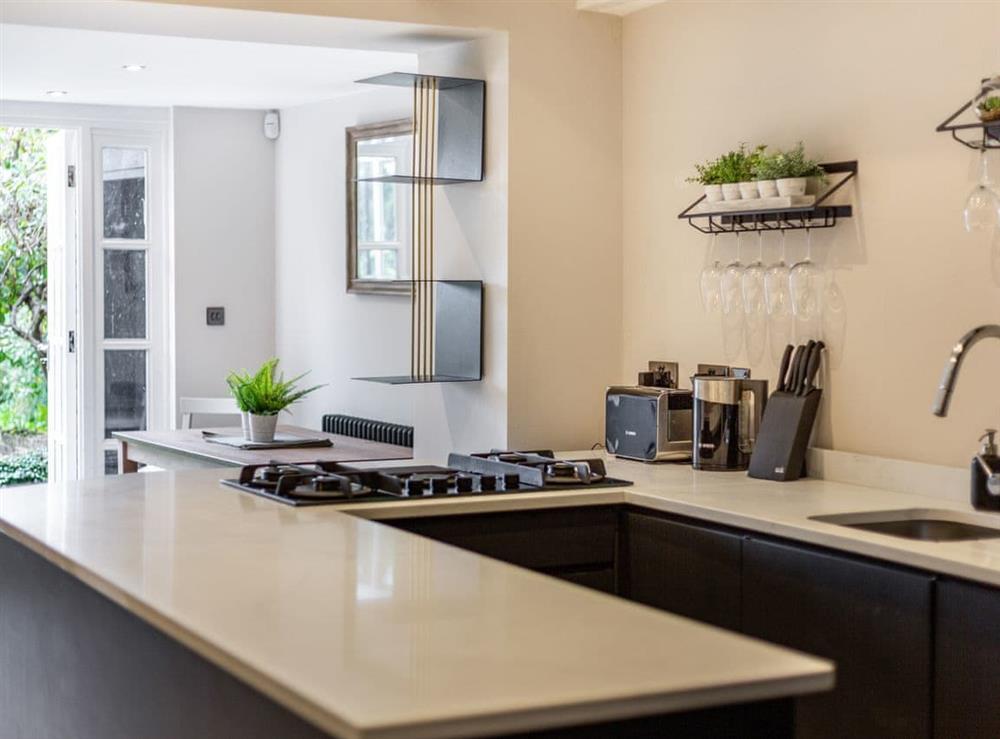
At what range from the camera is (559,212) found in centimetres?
418

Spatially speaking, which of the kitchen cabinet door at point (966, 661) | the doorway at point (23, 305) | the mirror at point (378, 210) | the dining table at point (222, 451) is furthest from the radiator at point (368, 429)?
the kitchen cabinet door at point (966, 661)

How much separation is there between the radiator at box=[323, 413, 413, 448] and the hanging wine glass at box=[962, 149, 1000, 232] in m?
3.35

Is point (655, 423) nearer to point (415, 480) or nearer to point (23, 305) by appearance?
point (415, 480)

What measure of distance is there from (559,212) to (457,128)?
0.42m

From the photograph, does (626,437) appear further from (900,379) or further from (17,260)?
(17,260)

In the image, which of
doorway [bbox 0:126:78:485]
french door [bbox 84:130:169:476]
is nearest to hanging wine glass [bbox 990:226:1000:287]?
french door [bbox 84:130:169:476]

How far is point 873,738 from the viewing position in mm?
2656

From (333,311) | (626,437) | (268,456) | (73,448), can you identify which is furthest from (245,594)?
(73,448)

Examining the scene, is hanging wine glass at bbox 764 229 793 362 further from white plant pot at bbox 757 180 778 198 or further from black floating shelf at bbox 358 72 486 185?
black floating shelf at bbox 358 72 486 185

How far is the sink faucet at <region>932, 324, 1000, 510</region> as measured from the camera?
2.89 m

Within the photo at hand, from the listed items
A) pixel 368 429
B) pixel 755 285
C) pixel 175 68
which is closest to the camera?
pixel 755 285

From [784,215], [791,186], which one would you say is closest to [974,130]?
[791,186]

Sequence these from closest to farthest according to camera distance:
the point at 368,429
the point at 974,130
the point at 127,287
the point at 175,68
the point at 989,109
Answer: the point at 989,109
the point at 974,130
the point at 175,68
the point at 368,429
the point at 127,287

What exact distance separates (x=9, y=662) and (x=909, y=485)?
2.15m
